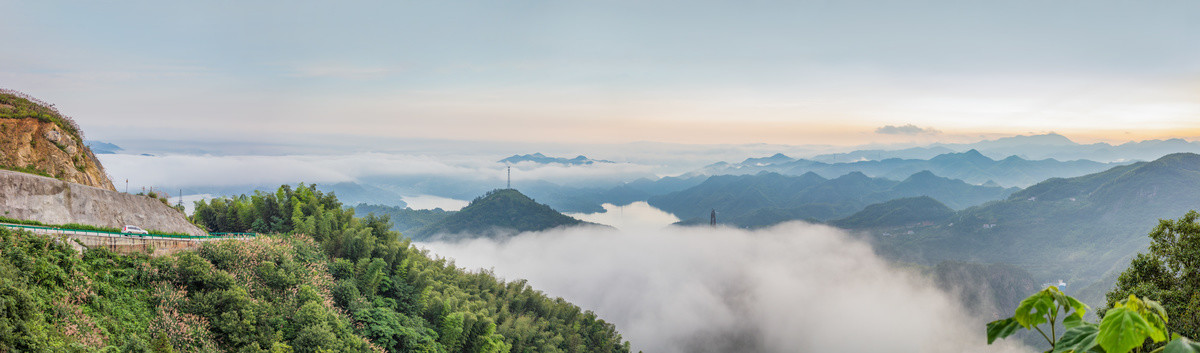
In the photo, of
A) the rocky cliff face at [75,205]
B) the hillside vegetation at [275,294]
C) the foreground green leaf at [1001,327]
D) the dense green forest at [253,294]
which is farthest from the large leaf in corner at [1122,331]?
the rocky cliff face at [75,205]

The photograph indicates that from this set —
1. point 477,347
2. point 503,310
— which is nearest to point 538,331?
point 503,310

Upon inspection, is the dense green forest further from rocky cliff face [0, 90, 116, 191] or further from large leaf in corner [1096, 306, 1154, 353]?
large leaf in corner [1096, 306, 1154, 353]

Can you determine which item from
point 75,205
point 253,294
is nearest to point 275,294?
point 253,294

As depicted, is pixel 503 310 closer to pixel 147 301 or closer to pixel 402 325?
pixel 402 325

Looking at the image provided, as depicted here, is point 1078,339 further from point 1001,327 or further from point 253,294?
point 253,294

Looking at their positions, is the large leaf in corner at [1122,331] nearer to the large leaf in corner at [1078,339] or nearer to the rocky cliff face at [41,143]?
the large leaf in corner at [1078,339]
